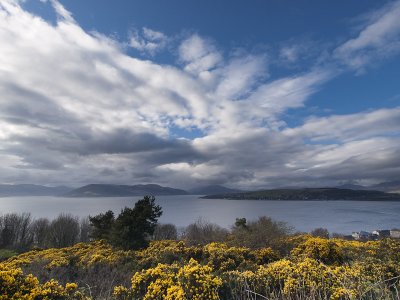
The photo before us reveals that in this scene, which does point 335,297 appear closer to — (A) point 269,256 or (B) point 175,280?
(B) point 175,280

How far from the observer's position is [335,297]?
8.02 metres

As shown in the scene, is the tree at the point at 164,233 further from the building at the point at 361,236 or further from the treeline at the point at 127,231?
the building at the point at 361,236

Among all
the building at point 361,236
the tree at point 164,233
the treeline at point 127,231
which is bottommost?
the building at point 361,236

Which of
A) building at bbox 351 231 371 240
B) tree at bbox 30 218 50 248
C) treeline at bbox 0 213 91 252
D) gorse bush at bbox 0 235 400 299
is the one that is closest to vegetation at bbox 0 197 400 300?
gorse bush at bbox 0 235 400 299

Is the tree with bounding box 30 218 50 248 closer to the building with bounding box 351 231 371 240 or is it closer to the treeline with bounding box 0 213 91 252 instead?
the treeline with bounding box 0 213 91 252

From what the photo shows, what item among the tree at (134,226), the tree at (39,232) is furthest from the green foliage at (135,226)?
the tree at (39,232)

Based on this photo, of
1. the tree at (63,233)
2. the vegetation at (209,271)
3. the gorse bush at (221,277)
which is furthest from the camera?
the tree at (63,233)

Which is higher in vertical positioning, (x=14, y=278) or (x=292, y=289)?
(x=14, y=278)

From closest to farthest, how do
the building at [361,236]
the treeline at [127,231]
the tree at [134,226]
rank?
the tree at [134,226] → the treeline at [127,231] → the building at [361,236]

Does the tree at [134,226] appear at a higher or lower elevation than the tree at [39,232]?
higher

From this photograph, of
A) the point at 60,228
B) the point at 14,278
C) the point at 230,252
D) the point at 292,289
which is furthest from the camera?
the point at 60,228

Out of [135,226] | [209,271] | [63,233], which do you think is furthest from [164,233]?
[209,271]

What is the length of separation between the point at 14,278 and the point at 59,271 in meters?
8.96

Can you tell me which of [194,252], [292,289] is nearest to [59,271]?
[194,252]
